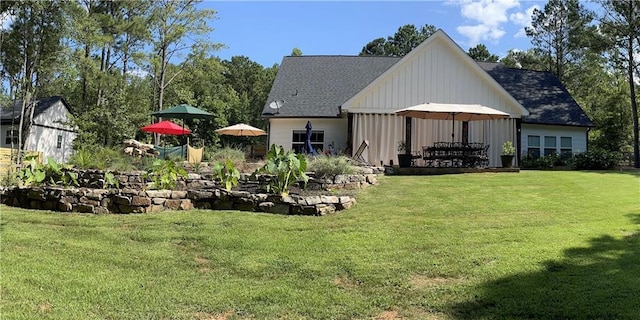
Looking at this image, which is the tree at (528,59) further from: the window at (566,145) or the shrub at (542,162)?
the shrub at (542,162)

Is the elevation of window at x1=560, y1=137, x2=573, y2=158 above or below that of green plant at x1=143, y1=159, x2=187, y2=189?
above

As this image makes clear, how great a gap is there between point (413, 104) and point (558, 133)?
7607 millimetres

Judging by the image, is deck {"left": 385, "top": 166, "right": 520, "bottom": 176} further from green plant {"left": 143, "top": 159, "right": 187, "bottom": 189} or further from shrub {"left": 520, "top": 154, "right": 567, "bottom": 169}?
green plant {"left": 143, "top": 159, "right": 187, "bottom": 189}

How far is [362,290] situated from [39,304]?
3.08 m

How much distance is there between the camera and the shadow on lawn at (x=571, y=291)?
4160mm

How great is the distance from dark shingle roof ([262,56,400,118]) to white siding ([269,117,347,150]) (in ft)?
1.14

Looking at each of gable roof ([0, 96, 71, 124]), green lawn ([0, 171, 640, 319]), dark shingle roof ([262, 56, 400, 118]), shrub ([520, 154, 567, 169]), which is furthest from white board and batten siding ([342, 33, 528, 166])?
gable roof ([0, 96, 71, 124])

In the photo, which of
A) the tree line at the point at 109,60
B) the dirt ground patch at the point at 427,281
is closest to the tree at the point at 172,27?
the tree line at the point at 109,60

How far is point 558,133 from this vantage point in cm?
2036

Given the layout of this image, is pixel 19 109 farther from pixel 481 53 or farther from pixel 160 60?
pixel 481 53

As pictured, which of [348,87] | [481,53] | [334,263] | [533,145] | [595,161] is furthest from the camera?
[481,53]

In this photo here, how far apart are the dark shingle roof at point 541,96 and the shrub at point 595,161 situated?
10.2 ft

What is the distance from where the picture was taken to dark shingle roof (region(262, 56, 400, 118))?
19.2m

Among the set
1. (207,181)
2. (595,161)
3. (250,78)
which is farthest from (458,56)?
(250,78)
